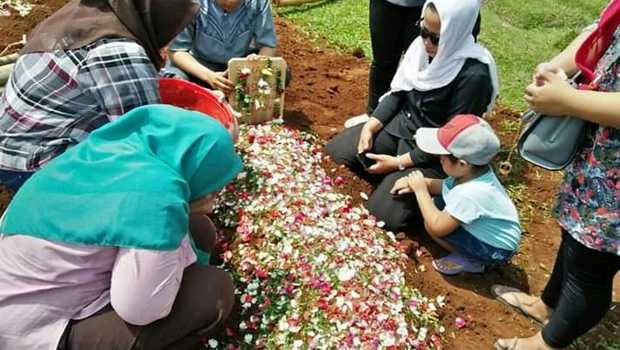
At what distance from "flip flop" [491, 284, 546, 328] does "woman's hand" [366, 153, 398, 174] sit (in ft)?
2.90

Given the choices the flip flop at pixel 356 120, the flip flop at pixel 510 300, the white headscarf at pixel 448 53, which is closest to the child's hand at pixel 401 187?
the white headscarf at pixel 448 53

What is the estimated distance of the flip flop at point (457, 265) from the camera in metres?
3.13

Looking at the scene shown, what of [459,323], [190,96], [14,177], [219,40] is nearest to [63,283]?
[14,177]

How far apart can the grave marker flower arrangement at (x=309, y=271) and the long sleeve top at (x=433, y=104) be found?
1.83 ft

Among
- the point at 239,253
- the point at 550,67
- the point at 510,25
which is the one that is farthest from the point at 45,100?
the point at 510,25

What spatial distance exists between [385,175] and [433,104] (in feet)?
1.86

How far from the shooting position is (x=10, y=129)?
2.63 meters

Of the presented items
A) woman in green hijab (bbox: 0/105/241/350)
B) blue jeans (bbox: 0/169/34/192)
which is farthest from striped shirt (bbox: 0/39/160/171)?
woman in green hijab (bbox: 0/105/241/350)

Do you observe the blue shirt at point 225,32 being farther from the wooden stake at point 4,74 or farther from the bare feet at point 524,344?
the bare feet at point 524,344

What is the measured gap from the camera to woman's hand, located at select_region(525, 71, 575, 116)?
6.75 feet

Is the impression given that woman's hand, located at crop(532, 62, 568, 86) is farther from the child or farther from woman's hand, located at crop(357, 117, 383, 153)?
woman's hand, located at crop(357, 117, 383, 153)

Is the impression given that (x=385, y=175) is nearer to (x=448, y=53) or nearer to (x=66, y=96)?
(x=448, y=53)

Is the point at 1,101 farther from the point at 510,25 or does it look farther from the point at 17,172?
the point at 510,25

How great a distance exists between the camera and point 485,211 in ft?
9.56
